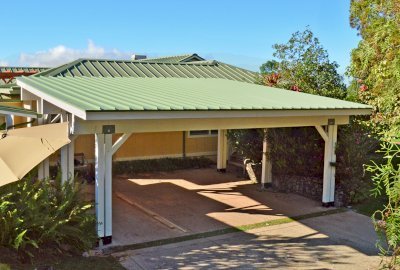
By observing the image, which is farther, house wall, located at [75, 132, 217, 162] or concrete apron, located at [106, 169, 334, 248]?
house wall, located at [75, 132, 217, 162]

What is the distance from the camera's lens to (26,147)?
7.29 meters

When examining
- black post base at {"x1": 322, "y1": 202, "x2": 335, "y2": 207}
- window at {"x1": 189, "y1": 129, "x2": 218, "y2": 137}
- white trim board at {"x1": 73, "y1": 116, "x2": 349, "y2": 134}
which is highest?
white trim board at {"x1": 73, "y1": 116, "x2": 349, "y2": 134}

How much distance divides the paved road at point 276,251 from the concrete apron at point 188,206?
0.69 m

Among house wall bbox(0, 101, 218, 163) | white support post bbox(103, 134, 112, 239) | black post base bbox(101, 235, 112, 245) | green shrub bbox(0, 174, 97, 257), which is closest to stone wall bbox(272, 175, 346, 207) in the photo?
house wall bbox(0, 101, 218, 163)

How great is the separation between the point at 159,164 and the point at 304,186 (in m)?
5.93

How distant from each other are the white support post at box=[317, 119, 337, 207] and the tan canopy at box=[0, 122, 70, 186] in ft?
21.6

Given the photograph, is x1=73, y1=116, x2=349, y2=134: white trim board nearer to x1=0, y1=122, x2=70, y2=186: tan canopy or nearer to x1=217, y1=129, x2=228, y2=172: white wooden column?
x1=0, y1=122, x2=70, y2=186: tan canopy

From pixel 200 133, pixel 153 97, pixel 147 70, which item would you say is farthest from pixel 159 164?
pixel 153 97

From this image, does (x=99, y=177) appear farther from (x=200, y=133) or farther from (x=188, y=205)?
(x=200, y=133)

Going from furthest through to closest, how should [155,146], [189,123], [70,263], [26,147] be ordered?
1. [155,146]
2. [189,123]
3. [26,147]
4. [70,263]

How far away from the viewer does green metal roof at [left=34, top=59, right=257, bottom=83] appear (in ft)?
43.1

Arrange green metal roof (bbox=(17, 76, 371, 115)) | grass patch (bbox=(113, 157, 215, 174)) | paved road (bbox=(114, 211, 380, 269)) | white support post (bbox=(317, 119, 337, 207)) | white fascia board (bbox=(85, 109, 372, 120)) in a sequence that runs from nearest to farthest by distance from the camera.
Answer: white fascia board (bbox=(85, 109, 372, 120)), paved road (bbox=(114, 211, 380, 269)), green metal roof (bbox=(17, 76, 371, 115)), white support post (bbox=(317, 119, 337, 207)), grass patch (bbox=(113, 157, 215, 174))

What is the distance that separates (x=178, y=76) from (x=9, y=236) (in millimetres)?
9186

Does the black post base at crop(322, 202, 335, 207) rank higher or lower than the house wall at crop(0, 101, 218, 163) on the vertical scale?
lower
